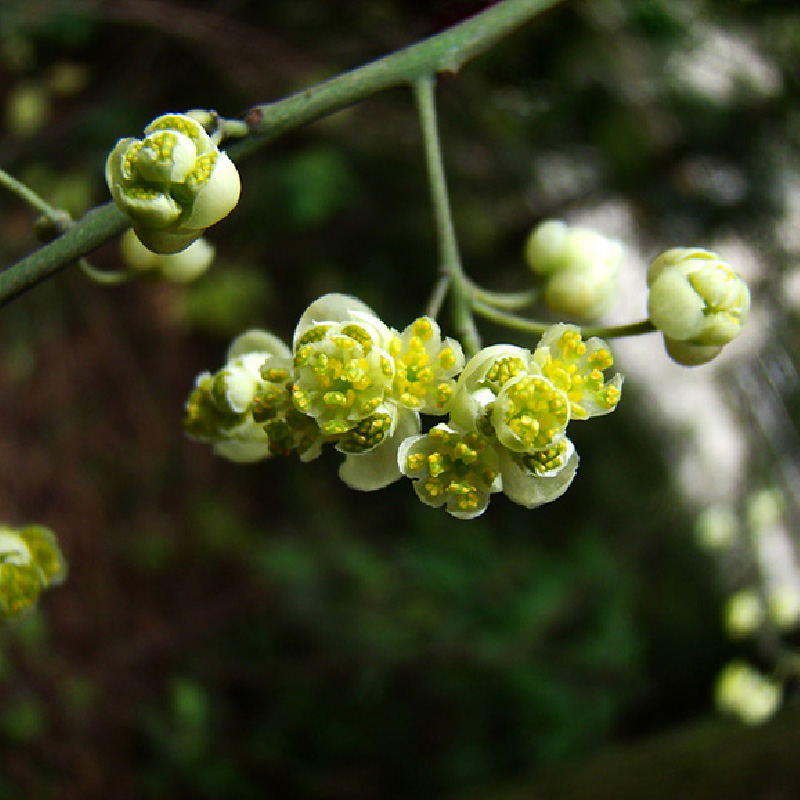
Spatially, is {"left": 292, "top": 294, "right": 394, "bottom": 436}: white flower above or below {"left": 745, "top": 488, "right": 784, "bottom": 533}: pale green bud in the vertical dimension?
above

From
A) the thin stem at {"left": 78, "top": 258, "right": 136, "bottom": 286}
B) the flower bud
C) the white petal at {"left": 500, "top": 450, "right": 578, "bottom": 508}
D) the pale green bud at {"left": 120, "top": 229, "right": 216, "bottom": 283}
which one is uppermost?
the pale green bud at {"left": 120, "top": 229, "right": 216, "bottom": 283}

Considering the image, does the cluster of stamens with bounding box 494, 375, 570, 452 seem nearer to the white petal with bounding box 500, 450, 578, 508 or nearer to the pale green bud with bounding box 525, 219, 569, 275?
the white petal with bounding box 500, 450, 578, 508

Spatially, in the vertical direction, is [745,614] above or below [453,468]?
below

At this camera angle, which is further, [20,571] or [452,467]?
[20,571]

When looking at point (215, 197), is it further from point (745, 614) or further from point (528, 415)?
point (745, 614)

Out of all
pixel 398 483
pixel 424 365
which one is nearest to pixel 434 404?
pixel 424 365

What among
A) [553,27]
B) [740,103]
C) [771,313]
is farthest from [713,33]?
[771,313]

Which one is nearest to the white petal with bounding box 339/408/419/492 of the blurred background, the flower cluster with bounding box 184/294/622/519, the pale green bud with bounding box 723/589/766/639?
the flower cluster with bounding box 184/294/622/519
